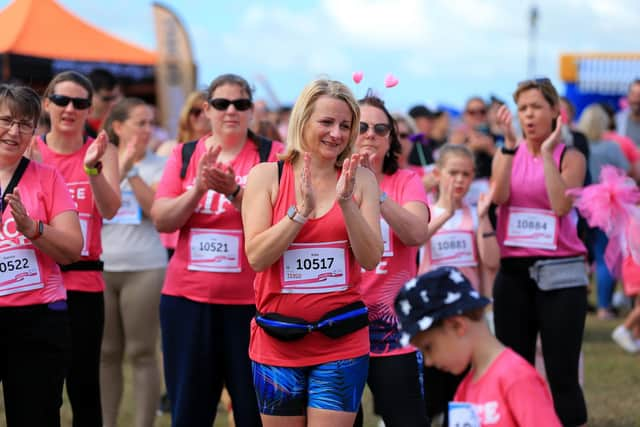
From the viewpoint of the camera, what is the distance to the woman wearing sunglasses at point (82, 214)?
5051 mm

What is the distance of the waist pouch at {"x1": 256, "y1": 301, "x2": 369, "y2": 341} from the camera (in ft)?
12.5

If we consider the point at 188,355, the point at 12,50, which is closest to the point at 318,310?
the point at 188,355

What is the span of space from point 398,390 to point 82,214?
6.46ft

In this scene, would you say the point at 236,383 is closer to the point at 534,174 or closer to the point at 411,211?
the point at 411,211

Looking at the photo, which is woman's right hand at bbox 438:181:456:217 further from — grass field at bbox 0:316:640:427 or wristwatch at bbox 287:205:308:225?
wristwatch at bbox 287:205:308:225

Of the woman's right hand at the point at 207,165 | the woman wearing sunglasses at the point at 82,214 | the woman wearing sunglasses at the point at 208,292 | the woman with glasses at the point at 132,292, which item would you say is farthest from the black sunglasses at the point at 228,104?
the woman with glasses at the point at 132,292

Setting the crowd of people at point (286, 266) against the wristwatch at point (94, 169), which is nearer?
the crowd of people at point (286, 266)

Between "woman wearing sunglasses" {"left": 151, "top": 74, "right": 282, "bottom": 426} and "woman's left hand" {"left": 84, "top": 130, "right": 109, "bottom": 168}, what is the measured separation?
38cm

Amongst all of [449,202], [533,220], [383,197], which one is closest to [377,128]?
[383,197]

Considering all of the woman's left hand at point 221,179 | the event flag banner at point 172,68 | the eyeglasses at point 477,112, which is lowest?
the woman's left hand at point 221,179

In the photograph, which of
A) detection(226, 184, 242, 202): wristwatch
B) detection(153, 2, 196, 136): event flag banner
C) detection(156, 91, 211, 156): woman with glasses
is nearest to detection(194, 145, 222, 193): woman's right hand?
detection(226, 184, 242, 202): wristwatch

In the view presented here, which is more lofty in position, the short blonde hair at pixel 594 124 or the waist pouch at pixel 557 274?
the short blonde hair at pixel 594 124

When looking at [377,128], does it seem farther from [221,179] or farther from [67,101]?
[67,101]

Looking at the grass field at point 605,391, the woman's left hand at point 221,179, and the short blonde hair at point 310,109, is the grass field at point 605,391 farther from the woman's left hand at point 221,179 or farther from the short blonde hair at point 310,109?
the short blonde hair at point 310,109
